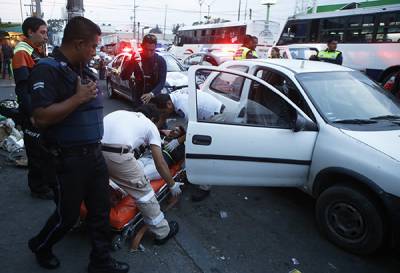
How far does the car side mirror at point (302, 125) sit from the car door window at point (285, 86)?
0.15 m

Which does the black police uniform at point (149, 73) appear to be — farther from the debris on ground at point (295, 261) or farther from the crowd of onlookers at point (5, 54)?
the crowd of onlookers at point (5, 54)

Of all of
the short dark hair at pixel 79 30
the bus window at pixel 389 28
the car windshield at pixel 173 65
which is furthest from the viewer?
the bus window at pixel 389 28

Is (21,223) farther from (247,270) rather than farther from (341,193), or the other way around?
(341,193)

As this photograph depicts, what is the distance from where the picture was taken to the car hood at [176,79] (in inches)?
341

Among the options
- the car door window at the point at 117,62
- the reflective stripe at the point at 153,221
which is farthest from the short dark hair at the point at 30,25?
the car door window at the point at 117,62

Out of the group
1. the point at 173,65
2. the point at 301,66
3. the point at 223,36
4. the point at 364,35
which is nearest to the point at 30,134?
the point at 301,66

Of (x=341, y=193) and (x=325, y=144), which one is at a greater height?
(x=325, y=144)

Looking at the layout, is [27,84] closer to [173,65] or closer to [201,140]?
[201,140]

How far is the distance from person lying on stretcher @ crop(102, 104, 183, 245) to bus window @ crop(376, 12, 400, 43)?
36.4 feet

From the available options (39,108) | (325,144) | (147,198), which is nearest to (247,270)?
(147,198)

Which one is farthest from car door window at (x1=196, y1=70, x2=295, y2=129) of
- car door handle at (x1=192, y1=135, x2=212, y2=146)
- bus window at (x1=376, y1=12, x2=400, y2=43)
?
bus window at (x1=376, y1=12, x2=400, y2=43)

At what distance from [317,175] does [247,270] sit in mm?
1120

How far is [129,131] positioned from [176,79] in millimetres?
6175

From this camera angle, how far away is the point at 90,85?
2.20m
